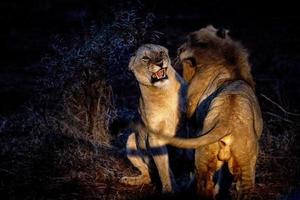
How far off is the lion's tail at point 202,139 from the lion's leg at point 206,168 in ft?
0.47

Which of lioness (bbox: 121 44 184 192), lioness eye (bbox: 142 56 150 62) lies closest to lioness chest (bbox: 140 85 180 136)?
lioness (bbox: 121 44 184 192)

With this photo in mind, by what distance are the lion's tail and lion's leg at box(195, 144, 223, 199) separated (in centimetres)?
14

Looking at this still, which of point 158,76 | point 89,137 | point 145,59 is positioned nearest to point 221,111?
point 158,76

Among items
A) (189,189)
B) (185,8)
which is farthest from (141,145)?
(185,8)

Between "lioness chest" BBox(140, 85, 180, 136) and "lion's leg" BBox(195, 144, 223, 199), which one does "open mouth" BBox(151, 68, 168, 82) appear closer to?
"lioness chest" BBox(140, 85, 180, 136)

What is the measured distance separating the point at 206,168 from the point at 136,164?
5.13 feet

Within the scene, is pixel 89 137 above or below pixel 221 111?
below

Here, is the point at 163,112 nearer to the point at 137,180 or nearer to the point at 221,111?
the point at 137,180

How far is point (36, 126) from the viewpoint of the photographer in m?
7.22

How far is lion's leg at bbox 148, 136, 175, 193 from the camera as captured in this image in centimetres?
542

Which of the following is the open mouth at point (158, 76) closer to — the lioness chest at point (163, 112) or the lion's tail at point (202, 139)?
the lioness chest at point (163, 112)

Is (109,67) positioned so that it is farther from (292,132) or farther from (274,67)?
(274,67)

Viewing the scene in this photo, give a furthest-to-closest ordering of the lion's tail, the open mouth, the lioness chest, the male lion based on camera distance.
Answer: the lioness chest < the open mouth < the male lion < the lion's tail

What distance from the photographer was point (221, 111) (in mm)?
4508
